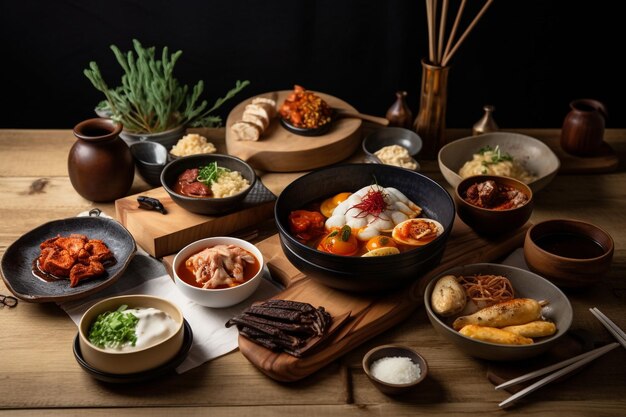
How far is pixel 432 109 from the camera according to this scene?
3.59 metres

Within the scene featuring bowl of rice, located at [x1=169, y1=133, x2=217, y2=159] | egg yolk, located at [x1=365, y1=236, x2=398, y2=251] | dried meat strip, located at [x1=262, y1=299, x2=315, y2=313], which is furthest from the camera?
bowl of rice, located at [x1=169, y1=133, x2=217, y2=159]

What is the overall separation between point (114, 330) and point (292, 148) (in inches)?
59.9

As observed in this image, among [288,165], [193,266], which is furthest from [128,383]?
[288,165]

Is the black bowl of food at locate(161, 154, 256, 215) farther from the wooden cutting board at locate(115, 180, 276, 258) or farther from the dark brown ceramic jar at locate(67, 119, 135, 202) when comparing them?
the dark brown ceramic jar at locate(67, 119, 135, 202)

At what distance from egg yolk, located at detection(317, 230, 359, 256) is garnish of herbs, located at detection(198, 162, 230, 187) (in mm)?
675

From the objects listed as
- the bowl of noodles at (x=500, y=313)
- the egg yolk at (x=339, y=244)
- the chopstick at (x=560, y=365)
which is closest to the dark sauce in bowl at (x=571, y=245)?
the bowl of noodles at (x=500, y=313)

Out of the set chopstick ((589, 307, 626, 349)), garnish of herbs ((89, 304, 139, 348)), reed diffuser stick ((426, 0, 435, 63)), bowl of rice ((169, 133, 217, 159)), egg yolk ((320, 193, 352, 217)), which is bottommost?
chopstick ((589, 307, 626, 349))

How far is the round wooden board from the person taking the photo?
347 centimetres

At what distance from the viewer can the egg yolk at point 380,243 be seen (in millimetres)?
2592

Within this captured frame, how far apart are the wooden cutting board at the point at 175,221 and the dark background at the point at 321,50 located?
4.70 feet

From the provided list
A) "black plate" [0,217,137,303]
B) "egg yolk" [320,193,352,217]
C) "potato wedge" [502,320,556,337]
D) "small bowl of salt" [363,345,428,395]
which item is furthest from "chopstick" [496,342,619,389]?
"black plate" [0,217,137,303]

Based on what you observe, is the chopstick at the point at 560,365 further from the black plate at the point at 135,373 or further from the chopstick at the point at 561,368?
the black plate at the point at 135,373

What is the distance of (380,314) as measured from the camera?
7.99 feet

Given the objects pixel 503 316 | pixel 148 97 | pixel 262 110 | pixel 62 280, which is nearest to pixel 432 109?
pixel 262 110
